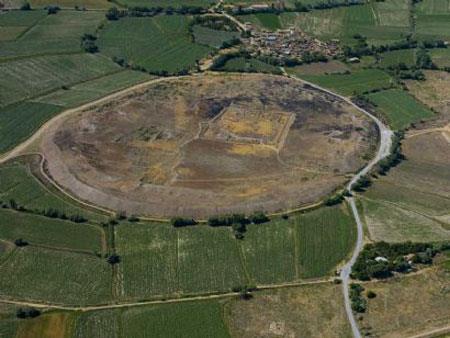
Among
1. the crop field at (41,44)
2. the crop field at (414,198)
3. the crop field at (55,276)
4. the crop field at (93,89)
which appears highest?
the crop field at (41,44)

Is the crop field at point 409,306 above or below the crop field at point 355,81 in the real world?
below

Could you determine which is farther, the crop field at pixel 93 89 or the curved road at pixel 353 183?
the crop field at pixel 93 89

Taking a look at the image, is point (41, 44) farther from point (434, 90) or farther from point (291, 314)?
point (291, 314)

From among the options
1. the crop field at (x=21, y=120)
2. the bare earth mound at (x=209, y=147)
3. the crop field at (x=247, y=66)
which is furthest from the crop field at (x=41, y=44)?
the crop field at (x=247, y=66)

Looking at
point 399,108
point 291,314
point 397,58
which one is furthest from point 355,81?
point 291,314

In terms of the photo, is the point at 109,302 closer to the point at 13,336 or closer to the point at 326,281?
the point at 13,336

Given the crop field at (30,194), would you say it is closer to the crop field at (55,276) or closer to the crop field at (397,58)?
the crop field at (55,276)

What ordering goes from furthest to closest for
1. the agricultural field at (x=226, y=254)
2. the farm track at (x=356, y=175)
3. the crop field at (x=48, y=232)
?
the crop field at (x=48, y=232) → the agricultural field at (x=226, y=254) → the farm track at (x=356, y=175)
